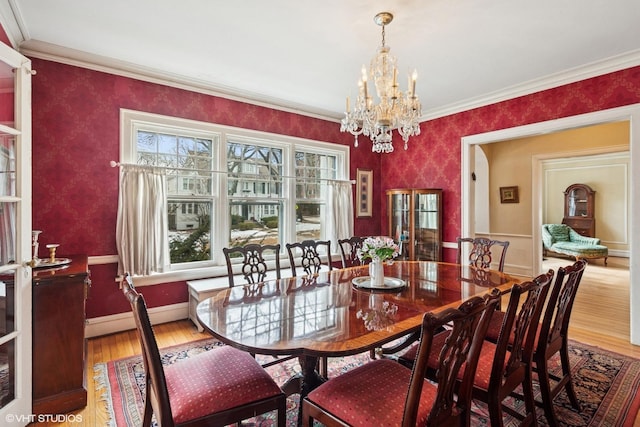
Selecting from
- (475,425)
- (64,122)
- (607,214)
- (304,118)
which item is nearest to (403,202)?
(304,118)

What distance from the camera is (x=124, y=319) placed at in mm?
3180

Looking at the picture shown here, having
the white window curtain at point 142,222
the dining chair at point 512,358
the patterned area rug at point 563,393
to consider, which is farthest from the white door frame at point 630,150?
the white window curtain at point 142,222

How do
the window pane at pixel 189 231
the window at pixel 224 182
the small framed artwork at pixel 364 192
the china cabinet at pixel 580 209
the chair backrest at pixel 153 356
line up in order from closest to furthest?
the chair backrest at pixel 153 356 → the window at pixel 224 182 → the window pane at pixel 189 231 → the small framed artwork at pixel 364 192 → the china cabinet at pixel 580 209

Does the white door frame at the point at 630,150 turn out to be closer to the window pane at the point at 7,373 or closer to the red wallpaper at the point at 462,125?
the red wallpaper at the point at 462,125

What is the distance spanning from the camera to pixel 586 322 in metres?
3.46

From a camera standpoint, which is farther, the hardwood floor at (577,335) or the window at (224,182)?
the window at (224,182)

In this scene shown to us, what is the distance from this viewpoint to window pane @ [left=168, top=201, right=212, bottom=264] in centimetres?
352

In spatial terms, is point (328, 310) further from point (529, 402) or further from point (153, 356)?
point (529, 402)

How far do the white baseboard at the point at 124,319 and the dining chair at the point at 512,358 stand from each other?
2657 millimetres

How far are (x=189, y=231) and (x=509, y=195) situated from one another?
558 centimetres

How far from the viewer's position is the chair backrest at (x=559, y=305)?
1.72 m

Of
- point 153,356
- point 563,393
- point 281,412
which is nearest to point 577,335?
point 563,393

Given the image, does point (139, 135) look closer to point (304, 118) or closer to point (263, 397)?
point (304, 118)

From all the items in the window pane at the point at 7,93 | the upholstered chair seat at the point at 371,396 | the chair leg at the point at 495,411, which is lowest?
the chair leg at the point at 495,411
